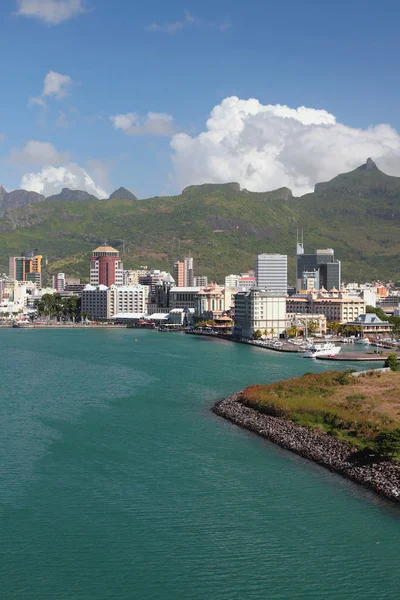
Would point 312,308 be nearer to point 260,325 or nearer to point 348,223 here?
point 260,325

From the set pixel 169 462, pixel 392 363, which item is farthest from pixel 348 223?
pixel 169 462

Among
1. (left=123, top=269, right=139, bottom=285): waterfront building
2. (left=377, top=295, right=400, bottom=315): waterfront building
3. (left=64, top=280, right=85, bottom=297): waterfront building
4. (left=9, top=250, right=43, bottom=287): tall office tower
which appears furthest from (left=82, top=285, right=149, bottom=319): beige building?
(left=9, top=250, right=43, bottom=287): tall office tower

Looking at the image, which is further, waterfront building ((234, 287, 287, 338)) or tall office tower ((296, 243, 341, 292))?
tall office tower ((296, 243, 341, 292))

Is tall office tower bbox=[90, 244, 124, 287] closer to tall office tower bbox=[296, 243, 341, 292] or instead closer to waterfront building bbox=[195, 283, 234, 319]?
waterfront building bbox=[195, 283, 234, 319]

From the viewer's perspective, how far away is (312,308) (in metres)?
79.6

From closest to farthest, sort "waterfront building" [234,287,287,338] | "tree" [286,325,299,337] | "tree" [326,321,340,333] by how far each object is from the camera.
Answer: "tree" [286,325,299,337] → "waterfront building" [234,287,287,338] → "tree" [326,321,340,333]

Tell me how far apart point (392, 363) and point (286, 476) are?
2018 centimetres

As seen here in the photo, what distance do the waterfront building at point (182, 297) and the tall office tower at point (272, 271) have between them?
65.5ft

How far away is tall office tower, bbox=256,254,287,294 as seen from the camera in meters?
115

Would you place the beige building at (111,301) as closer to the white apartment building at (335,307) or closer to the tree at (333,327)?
the white apartment building at (335,307)

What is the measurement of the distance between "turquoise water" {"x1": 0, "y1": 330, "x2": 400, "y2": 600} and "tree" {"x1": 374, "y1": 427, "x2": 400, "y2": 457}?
65.3 inches

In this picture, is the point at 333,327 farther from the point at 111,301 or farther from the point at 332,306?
the point at 111,301

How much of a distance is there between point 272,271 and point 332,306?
39392mm

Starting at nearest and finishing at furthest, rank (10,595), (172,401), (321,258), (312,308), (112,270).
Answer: (10,595), (172,401), (312,308), (112,270), (321,258)
